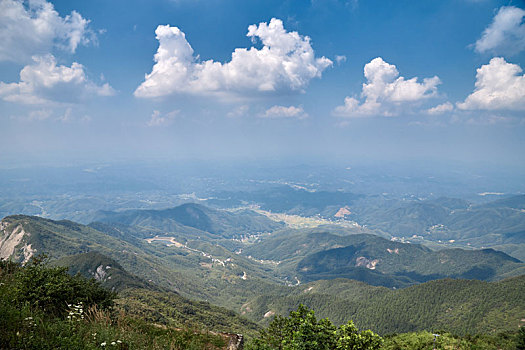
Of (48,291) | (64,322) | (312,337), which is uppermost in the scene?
(48,291)

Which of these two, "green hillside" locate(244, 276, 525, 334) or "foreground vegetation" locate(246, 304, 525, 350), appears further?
"green hillside" locate(244, 276, 525, 334)

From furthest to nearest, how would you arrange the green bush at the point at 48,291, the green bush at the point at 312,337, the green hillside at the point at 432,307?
the green hillside at the point at 432,307
the green bush at the point at 48,291
the green bush at the point at 312,337

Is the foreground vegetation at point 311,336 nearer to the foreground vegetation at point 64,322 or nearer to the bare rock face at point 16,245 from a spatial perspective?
the foreground vegetation at point 64,322

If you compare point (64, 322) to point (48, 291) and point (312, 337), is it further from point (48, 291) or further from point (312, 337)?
point (312, 337)

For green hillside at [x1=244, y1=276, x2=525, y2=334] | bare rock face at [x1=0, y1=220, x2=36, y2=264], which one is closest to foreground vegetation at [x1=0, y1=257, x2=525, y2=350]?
green hillside at [x1=244, y1=276, x2=525, y2=334]

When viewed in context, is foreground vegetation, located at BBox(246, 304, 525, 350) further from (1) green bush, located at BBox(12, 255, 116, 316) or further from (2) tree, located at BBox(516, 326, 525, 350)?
(2) tree, located at BBox(516, 326, 525, 350)

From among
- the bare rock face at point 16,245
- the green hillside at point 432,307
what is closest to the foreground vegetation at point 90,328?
the green hillside at point 432,307

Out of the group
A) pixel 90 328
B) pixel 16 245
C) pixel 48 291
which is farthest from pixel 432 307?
pixel 16 245

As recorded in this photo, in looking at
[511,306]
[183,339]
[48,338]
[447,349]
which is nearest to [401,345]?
[447,349]

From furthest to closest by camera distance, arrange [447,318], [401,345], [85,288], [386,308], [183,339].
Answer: [386,308] → [447,318] → [401,345] → [85,288] → [183,339]

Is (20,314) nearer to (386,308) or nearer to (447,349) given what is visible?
(447,349)

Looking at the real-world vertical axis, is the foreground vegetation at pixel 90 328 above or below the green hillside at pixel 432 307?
above
